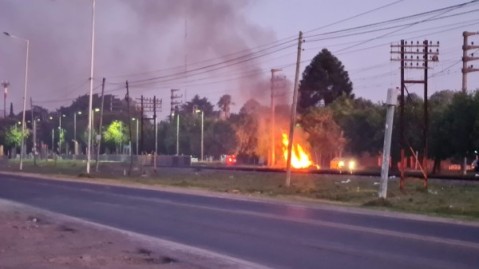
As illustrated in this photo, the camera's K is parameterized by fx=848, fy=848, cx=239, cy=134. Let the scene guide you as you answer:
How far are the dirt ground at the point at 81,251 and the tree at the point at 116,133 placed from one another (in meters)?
122

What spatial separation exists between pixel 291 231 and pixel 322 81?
316ft

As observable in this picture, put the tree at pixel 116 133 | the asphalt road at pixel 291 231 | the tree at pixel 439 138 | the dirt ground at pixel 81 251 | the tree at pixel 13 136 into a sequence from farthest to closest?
the tree at pixel 13 136
the tree at pixel 116 133
the tree at pixel 439 138
the asphalt road at pixel 291 231
the dirt ground at pixel 81 251

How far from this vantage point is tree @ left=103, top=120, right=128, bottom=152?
146 m

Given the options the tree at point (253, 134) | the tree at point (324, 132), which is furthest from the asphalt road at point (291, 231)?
the tree at point (253, 134)

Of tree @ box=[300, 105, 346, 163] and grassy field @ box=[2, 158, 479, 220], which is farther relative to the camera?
tree @ box=[300, 105, 346, 163]

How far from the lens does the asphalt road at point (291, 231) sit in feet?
57.5

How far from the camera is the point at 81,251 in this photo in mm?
17984

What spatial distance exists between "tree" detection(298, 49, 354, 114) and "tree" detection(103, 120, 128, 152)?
1585 inches

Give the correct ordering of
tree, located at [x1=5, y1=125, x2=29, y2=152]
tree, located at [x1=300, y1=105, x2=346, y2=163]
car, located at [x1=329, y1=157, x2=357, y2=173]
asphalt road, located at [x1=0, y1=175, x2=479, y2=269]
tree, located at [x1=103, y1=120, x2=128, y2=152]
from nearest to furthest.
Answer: asphalt road, located at [x1=0, y1=175, x2=479, y2=269], car, located at [x1=329, y1=157, x2=357, y2=173], tree, located at [x1=300, y1=105, x2=346, y2=163], tree, located at [x1=103, y1=120, x2=128, y2=152], tree, located at [x1=5, y1=125, x2=29, y2=152]

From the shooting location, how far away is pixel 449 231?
24.3 m

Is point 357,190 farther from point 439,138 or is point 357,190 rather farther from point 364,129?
point 364,129

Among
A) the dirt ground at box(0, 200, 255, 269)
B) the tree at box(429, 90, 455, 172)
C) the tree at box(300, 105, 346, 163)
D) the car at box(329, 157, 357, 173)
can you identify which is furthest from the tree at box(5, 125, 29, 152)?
the dirt ground at box(0, 200, 255, 269)

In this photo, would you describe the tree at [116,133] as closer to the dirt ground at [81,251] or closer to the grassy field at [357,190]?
the grassy field at [357,190]

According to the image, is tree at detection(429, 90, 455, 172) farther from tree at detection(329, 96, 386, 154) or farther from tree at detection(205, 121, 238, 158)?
tree at detection(205, 121, 238, 158)
